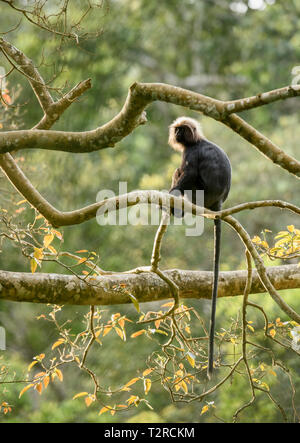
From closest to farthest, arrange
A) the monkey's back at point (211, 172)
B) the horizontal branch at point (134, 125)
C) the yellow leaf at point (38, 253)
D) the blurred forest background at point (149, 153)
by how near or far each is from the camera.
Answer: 1. the horizontal branch at point (134, 125)
2. the yellow leaf at point (38, 253)
3. the monkey's back at point (211, 172)
4. the blurred forest background at point (149, 153)

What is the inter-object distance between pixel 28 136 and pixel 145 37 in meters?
8.72

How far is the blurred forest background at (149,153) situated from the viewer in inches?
185

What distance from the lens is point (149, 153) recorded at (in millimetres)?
9062

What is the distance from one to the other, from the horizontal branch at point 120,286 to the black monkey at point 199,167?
65 cm

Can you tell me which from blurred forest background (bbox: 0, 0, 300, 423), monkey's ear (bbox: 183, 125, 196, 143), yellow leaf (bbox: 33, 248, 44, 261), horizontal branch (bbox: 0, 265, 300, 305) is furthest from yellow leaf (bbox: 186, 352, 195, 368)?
monkey's ear (bbox: 183, 125, 196, 143)

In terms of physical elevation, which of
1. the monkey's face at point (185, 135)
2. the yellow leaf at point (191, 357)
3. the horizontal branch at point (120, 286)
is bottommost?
the yellow leaf at point (191, 357)

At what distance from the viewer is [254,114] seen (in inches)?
348

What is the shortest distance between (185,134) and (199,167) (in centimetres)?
22

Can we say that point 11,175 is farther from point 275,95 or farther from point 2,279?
point 275,95

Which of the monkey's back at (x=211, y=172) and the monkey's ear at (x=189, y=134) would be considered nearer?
the monkey's back at (x=211, y=172)

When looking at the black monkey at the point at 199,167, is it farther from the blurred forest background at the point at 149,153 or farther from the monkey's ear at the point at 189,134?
the blurred forest background at the point at 149,153

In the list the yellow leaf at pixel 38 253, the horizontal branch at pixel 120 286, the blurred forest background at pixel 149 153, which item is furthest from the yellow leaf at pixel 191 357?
the blurred forest background at pixel 149 153

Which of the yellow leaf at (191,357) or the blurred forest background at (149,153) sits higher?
the blurred forest background at (149,153)

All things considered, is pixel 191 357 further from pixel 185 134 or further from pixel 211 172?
pixel 185 134
